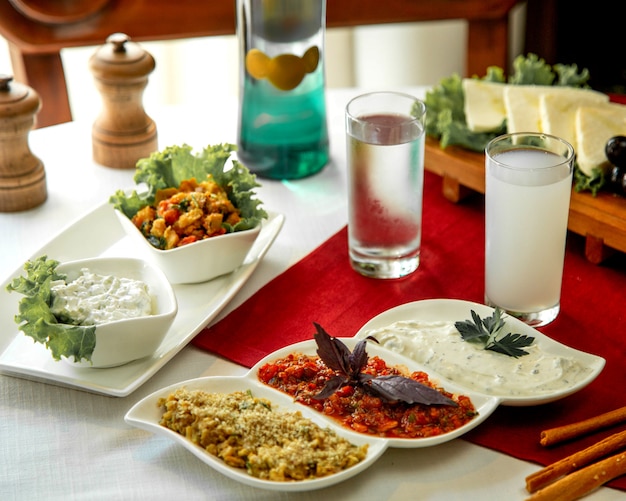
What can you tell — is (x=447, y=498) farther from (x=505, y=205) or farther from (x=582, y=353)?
(x=505, y=205)

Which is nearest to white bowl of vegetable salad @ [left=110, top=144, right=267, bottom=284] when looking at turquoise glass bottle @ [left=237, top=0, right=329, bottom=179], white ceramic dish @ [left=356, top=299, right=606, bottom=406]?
turquoise glass bottle @ [left=237, top=0, right=329, bottom=179]

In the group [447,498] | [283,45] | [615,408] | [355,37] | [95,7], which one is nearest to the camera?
[447,498]

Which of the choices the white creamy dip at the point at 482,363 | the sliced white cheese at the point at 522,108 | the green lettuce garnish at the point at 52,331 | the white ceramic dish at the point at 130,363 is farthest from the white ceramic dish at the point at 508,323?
the sliced white cheese at the point at 522,108

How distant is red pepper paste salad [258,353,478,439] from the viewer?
3.96ft

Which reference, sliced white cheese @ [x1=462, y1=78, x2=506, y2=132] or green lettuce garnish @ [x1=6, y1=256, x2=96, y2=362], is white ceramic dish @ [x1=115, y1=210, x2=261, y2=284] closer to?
green lettuce garnish @ [x1=6, y1=256, x2=96, y2=362]

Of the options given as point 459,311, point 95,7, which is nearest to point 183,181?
point 459,311

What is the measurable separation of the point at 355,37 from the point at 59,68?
1.45 meters

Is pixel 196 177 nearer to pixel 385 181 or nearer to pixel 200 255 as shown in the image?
pixel 200 255

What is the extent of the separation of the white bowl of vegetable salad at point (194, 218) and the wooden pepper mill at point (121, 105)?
0.94 feet

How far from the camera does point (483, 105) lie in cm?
190

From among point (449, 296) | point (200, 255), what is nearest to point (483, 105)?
point (449, 296)

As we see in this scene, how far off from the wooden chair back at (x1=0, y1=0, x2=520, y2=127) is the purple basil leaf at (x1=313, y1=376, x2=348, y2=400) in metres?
1.70

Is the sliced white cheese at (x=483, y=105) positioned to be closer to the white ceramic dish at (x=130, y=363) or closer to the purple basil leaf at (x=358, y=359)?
the white ceramic dish at (x=130, y=363)

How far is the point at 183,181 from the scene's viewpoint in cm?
166
